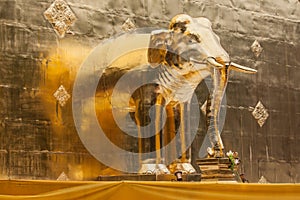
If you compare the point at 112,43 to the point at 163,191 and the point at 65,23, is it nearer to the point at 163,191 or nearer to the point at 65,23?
the point at 65,23

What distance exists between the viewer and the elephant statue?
5.37 meters

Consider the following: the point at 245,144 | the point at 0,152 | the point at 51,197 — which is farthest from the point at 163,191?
the point at 245,144

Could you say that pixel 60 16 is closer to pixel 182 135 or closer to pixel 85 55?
pixel 85 55

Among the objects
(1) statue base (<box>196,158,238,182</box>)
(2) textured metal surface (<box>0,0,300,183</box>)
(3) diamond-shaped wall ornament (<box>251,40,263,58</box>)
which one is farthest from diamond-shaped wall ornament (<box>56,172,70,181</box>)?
(3) diamond-shaped wall ornament (<box>251,40,263,58</box>)

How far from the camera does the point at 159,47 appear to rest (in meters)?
5.40

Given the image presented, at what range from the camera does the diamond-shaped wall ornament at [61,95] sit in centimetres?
542

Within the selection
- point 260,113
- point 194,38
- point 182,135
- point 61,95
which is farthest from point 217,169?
point 260,113

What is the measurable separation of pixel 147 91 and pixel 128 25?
68 centimetres

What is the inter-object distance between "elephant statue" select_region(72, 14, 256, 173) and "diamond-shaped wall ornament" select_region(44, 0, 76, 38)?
291 mm

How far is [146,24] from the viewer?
233 inches

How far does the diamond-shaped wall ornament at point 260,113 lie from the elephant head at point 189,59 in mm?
1237

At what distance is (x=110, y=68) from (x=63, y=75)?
36 centimetres

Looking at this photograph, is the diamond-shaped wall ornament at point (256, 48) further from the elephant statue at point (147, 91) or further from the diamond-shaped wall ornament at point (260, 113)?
the elephant statue at point (147, 91)

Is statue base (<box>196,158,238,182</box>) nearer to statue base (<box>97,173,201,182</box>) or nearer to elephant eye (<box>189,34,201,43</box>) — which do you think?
statue base (<box>97,173,201,182</box>)
